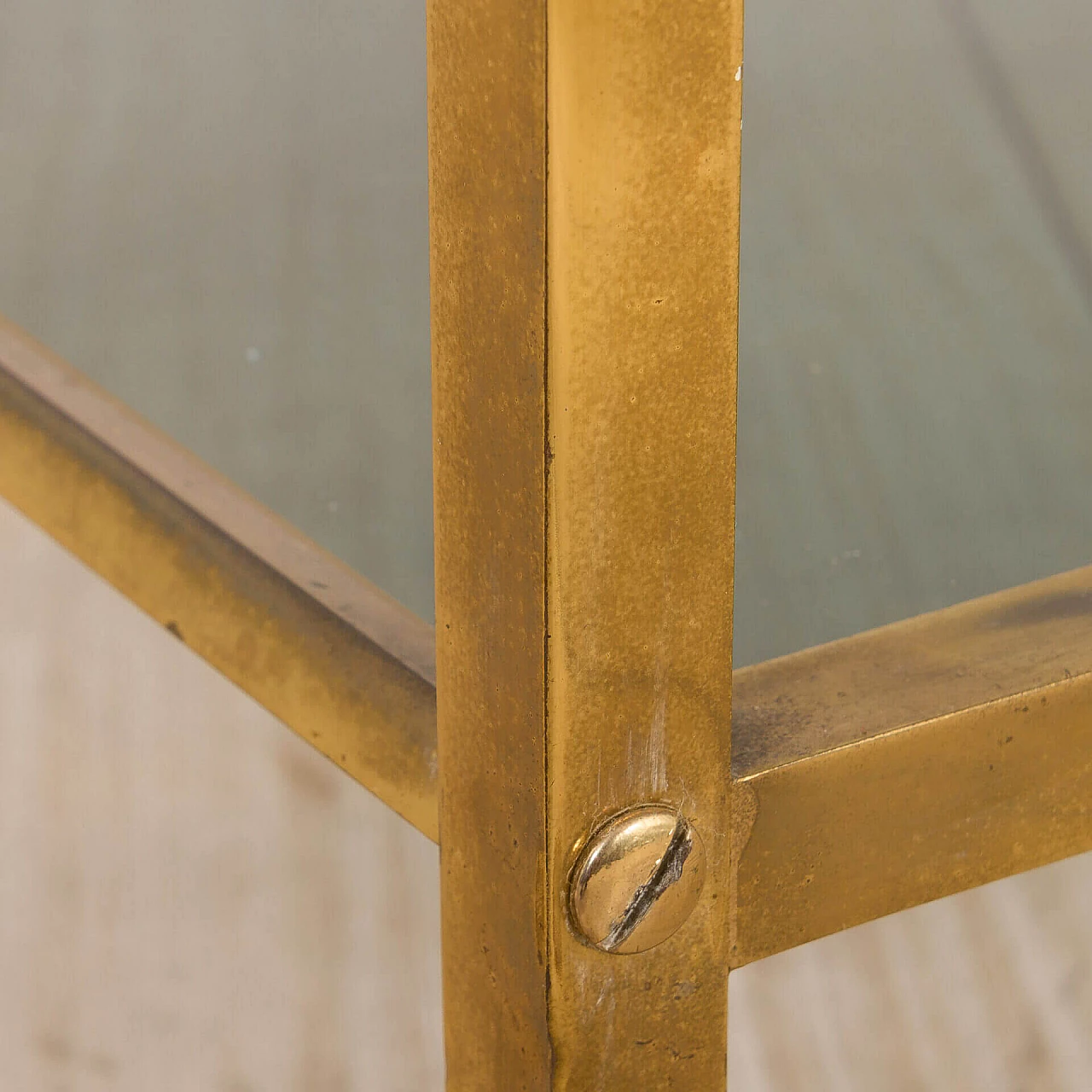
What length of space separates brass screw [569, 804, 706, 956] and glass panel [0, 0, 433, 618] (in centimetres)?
30

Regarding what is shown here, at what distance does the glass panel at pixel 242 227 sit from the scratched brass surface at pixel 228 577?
195 mm

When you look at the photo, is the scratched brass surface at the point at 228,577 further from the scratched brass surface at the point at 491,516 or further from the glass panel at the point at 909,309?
the glass panel at the point at 909,309

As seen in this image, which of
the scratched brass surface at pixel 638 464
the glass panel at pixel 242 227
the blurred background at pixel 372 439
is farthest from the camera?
the glass panel at pixel 242 227

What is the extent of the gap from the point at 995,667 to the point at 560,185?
0.09m

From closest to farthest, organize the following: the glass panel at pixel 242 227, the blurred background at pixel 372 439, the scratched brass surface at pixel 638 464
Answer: the scratched brass surface at pixel 638 464 → the blurred background at pixel 372 439 → the glass panel at pixel 242 227

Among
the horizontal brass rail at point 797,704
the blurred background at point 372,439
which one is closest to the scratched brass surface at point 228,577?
the horizontal brass rail at point 797,704

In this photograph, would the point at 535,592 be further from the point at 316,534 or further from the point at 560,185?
the point at 316,534

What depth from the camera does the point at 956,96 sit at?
54 centimetres

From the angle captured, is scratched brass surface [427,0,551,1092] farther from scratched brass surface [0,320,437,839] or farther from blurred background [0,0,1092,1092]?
blurred background [0,0,1092,1092]

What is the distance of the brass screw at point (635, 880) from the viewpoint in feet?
0.50

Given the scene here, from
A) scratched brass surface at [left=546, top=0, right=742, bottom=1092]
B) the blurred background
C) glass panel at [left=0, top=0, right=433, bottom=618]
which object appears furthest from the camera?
glass panel at [left=0, top=0, right=433, bottom=618]

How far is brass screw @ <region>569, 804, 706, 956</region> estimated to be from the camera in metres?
0.15

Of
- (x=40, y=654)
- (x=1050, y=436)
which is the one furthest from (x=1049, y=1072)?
(x=40, y=654)

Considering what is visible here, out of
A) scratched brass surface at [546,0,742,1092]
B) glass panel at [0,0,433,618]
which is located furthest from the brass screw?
glass panel at [0,0,433,618]
